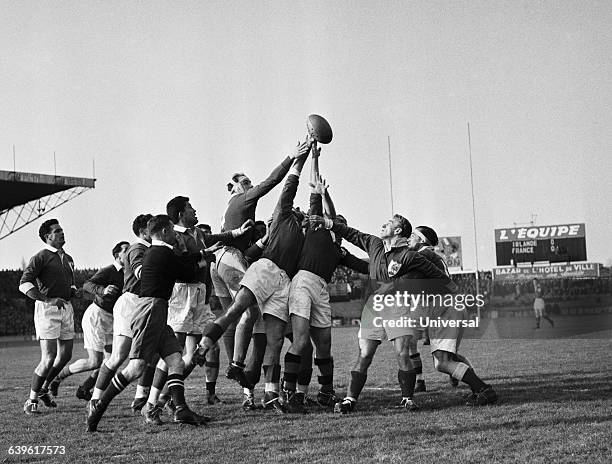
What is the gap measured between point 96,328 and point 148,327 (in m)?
3.12

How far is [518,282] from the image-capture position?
1550 inches

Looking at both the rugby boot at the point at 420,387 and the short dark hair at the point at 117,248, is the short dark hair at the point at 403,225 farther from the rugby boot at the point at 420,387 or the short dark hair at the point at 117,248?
the short dark hair at the point at 117,248

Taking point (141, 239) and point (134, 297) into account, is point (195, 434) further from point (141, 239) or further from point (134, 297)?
point (141, 239)

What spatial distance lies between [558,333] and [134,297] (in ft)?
58.8

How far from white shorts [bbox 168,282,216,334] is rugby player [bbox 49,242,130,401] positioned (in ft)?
3.66

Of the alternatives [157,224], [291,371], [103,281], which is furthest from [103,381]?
[103,281]

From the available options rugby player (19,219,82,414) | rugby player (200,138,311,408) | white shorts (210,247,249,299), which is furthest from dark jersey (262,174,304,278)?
rugby player (19,219,82,414)

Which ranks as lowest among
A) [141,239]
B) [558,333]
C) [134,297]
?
[558,333]

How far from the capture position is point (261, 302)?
8.12 metres

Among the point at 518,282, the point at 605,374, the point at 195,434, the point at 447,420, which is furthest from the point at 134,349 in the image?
the point at 518,282

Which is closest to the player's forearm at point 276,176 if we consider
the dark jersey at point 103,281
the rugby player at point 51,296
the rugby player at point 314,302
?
the rugby player at point 314,302

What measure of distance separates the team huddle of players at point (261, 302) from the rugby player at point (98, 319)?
0.43 m

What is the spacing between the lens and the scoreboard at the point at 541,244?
127 feet

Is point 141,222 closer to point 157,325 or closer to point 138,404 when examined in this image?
point 157,325
